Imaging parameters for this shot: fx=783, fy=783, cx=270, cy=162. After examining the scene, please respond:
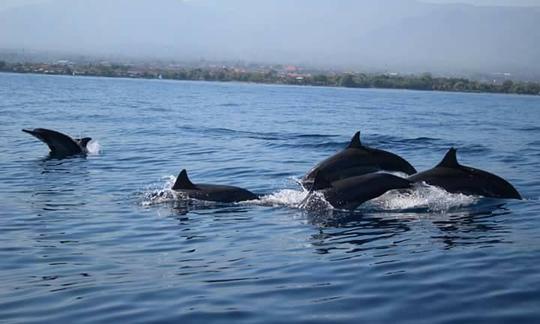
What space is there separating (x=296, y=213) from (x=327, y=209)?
24.4 inches

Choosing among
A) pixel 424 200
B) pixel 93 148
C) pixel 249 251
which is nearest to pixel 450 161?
pixel 424 200

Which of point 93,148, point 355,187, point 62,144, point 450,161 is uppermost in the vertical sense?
point 450,161

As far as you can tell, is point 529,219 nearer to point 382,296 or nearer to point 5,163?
point 382,296

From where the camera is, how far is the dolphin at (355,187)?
15.5 metres

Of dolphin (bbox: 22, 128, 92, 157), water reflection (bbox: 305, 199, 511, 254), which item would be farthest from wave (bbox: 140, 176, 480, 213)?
dolphin (bbox: 22, 128, 92, 157)

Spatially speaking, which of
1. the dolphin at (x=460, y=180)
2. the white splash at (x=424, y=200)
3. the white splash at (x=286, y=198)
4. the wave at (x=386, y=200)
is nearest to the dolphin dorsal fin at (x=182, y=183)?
the wave at (x=386, y=200)

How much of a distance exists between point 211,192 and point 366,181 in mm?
3384

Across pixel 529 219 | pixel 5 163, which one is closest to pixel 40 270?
pixel 529 219

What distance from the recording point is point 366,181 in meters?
15.8

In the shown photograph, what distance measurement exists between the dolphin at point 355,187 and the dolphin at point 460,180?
667 millimetres

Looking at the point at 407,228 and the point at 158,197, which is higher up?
the point at 407,228

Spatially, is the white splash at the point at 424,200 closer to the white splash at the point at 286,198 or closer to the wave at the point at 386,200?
the wave at the point at 386,200

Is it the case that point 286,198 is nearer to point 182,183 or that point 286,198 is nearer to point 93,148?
point 182,183

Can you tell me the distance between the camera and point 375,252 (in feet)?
38.3
